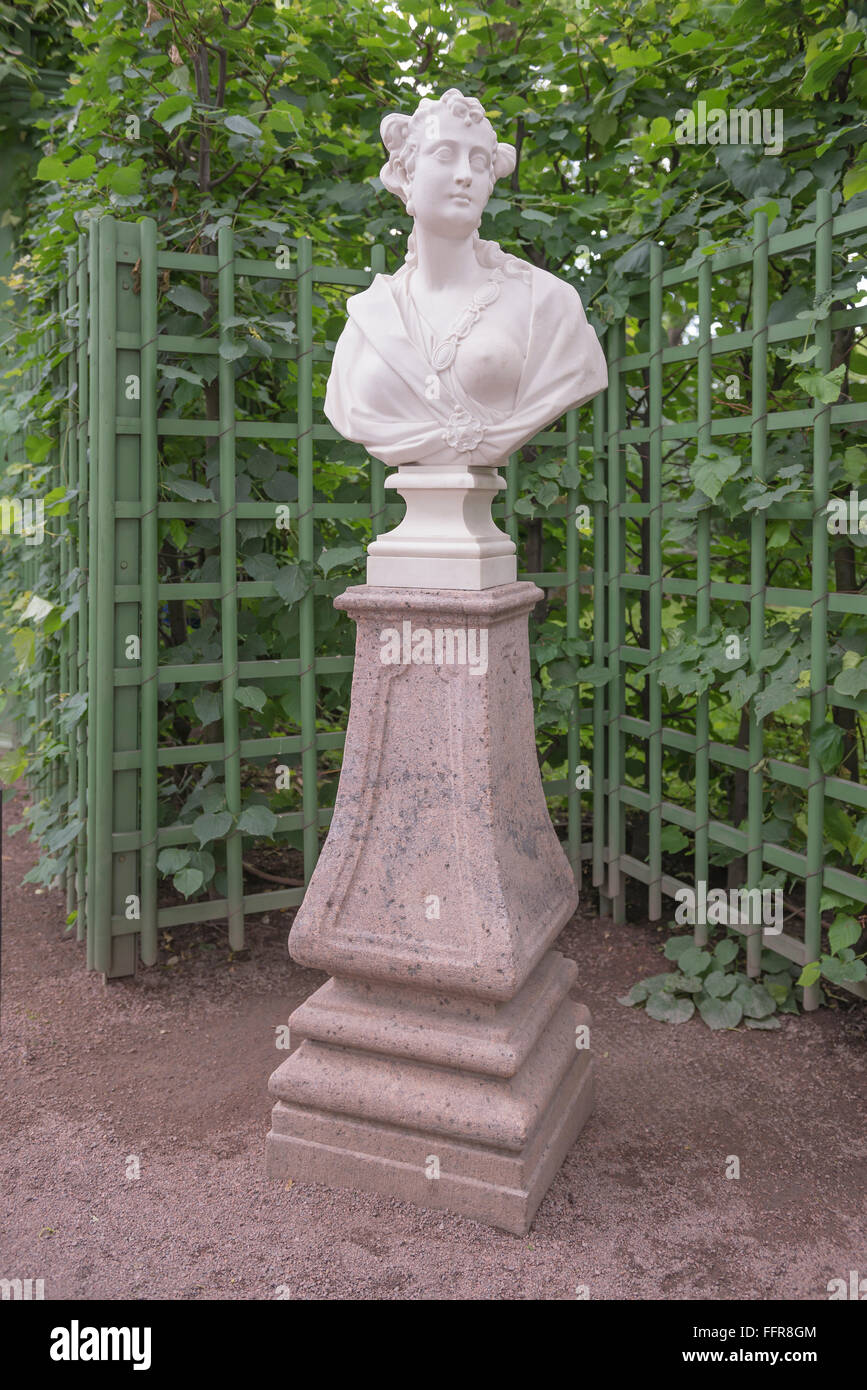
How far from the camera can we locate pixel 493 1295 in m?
2.06

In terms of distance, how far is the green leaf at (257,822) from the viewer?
3.42m

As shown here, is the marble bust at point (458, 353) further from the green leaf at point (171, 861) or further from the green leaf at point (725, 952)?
the green leaf at point (725, 952)

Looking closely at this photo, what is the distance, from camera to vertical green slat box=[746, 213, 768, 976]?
9.77ft

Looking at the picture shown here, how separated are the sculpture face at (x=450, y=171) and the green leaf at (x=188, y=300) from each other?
112 cm

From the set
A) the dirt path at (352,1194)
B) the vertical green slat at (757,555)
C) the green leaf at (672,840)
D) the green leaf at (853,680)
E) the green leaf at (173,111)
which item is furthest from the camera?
the green leaf at (672,840)

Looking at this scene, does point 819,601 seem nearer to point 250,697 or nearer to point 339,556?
point 339,556

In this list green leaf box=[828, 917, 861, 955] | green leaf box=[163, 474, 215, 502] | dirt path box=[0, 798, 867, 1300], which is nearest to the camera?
dirt path box=[0, 798, 867, 1300]

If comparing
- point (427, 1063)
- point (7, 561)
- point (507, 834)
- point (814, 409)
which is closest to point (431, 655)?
point (507, 834)

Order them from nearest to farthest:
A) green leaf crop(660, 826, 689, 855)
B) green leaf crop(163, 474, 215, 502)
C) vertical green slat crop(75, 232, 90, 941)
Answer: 1. green leaf crop(163, 474, 215, 502)
2. vertical green slat crop(75, 232, 90, 941)
3. green leaf crop(660, 826, 689, 855)

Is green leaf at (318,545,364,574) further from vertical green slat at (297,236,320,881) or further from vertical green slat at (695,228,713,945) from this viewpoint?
vertical green slat at (695,228,713,945)

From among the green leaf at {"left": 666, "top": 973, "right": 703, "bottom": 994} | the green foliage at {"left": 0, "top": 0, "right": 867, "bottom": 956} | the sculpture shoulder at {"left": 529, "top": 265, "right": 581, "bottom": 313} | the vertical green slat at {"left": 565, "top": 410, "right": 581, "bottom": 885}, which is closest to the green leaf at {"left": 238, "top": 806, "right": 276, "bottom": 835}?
the green foliage at {"left": 0, "top": 0, "right": 867, "bottom": 956}

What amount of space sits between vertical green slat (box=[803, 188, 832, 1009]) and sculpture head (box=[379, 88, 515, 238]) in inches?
37.8

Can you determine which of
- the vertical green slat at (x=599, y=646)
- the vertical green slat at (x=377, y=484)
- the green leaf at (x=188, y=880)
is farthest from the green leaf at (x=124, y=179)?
the green leaf at (x=188, y=880)

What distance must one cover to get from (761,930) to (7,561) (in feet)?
12.7
